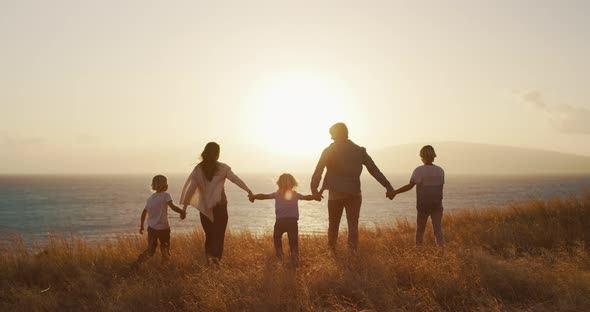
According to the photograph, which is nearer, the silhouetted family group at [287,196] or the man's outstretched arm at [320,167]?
the silhouetted family group at [287,196]

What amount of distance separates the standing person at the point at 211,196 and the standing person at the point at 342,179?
1661mm

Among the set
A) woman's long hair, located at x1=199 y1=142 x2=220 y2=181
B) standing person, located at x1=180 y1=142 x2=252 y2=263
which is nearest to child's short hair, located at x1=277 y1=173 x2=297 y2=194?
standing person, located at x1=180 y1=142 x2=252 y2=263

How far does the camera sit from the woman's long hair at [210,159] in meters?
8.37

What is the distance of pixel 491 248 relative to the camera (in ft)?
35.0

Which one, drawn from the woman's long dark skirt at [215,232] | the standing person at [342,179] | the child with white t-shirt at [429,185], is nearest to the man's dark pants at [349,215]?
the standing person at [342,179]

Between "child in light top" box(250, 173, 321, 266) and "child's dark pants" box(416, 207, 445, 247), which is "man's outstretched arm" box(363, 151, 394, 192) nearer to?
"child's dark pants" box(416, 207, 445, 247)

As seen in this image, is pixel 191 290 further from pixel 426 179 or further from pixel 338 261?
pixel 426 179

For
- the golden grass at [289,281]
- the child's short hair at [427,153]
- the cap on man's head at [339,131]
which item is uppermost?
the cap on man's head at [339,131]

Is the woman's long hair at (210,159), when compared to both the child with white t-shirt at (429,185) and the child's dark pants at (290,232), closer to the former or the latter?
the child's dark pants at (290,232)

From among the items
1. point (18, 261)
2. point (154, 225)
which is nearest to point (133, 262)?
point (154, 225)

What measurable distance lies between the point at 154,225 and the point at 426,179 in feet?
17.2

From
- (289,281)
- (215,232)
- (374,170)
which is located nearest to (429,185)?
(374,170)

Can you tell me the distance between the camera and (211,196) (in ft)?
27.6

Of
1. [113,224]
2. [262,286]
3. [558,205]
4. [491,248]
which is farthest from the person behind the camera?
[113,224]
